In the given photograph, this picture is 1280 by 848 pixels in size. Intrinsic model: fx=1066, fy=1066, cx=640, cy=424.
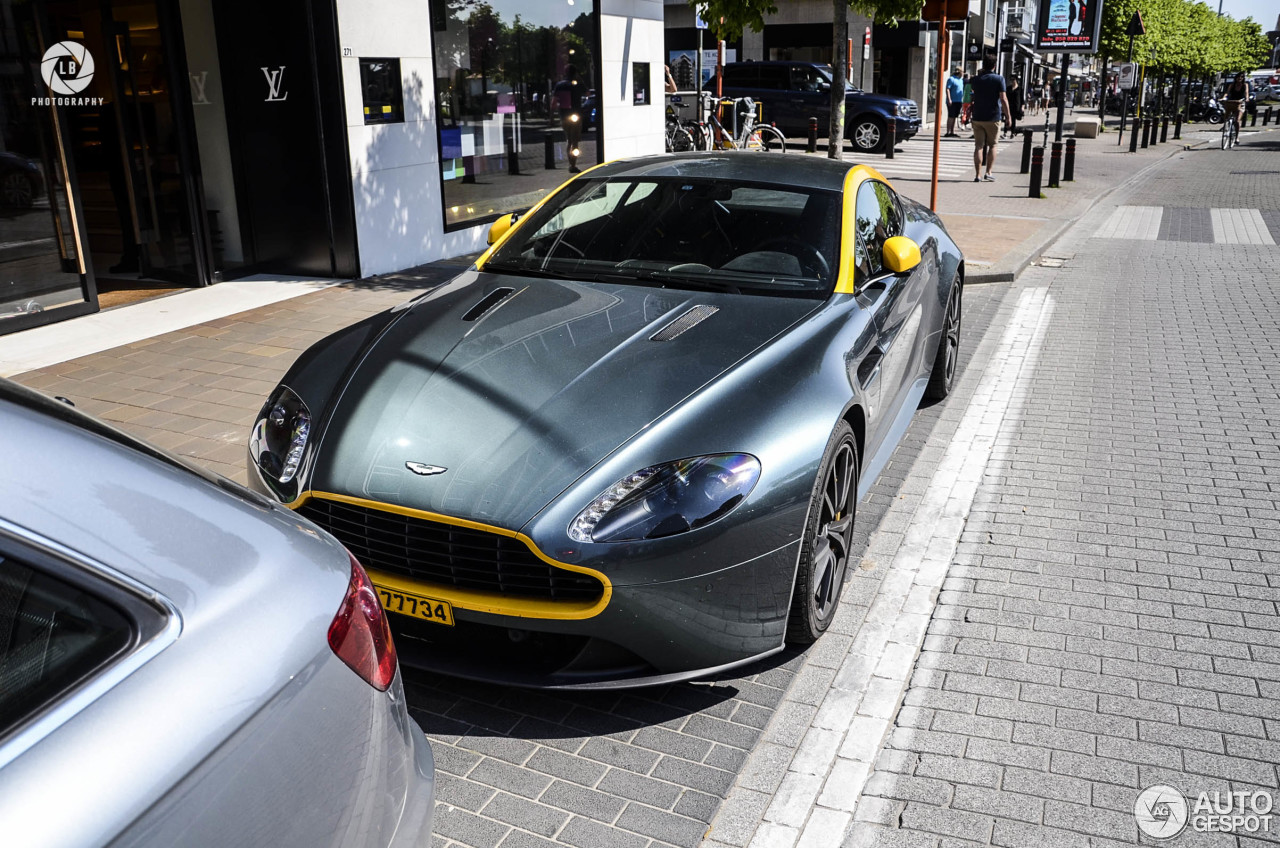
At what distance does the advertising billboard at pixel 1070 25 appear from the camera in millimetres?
22047

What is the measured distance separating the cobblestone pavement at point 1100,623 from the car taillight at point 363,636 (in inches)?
54.9

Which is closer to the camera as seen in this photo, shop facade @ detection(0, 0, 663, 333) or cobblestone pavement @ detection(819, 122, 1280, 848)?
cobblestone pavement @ detection(819, 122, 1280, 848)

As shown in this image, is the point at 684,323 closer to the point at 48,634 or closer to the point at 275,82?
the point at 48,634

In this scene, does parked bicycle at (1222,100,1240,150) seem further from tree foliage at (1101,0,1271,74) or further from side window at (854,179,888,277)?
side window at (854,179,888,277)

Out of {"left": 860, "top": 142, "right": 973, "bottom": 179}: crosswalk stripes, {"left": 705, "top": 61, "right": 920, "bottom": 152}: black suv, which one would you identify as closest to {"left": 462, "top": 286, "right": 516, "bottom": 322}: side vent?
{"left": 860, "top": 142, "right": 973, "bottom": 179}: crosswalk stripes

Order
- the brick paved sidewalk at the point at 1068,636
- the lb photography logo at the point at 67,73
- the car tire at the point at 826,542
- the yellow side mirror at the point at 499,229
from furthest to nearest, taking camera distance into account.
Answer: the lb photography logo at the point at 67,73, the yellow side mirror at the point at 499,229, the car tire at the point at 826,542, the brick paved sidewalk at the point at 1068,636

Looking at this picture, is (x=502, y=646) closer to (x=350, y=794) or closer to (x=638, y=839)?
(x=638, y=839)

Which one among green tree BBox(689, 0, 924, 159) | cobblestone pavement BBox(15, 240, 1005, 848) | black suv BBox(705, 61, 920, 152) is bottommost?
cobblestone pavement BBox(15, 240, 1005, 848)

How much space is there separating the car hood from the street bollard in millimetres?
8213

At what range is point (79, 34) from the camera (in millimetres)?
8711

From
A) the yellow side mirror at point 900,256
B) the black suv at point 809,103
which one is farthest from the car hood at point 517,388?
the black suv at point 809,103

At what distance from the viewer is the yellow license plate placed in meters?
3.08

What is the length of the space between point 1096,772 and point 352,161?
831cm

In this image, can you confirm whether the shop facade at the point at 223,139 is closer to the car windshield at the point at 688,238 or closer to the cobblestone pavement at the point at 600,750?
the car windshield at the point at 688,238
